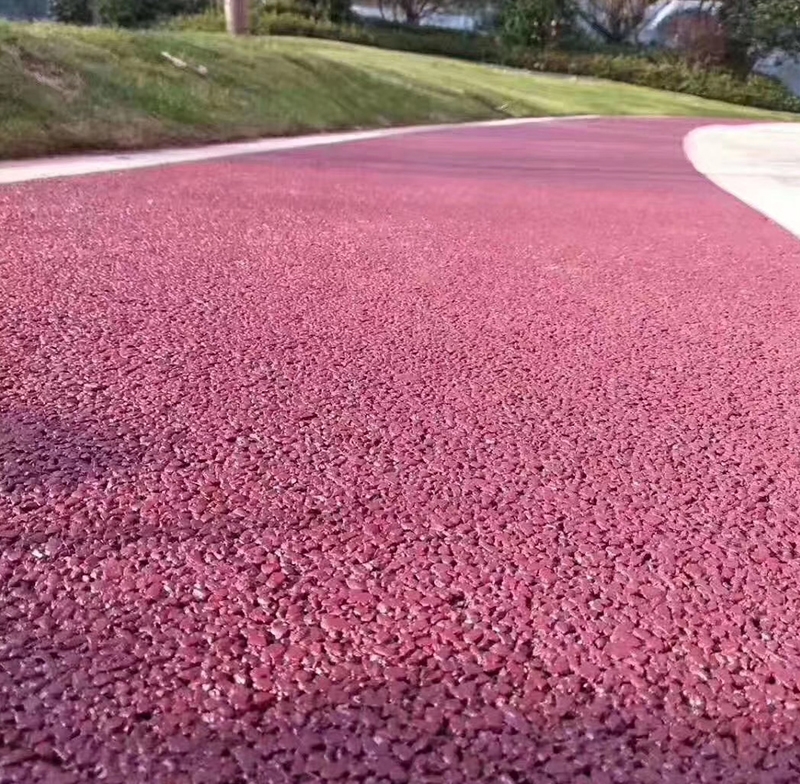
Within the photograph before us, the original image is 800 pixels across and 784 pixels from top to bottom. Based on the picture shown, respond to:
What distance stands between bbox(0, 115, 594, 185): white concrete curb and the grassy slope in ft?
1.61

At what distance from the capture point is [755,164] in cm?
1659

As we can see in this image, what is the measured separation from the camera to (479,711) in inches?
83.4

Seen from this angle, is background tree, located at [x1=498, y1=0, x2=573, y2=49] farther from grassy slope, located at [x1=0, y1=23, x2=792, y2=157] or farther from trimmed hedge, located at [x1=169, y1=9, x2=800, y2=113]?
grassy slope, located at [x1=0, y1=23, x2=792, y2=157]

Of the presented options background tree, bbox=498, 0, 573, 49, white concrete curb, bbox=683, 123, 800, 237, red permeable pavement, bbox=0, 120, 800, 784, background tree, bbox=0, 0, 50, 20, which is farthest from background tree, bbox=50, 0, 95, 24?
red permeable pavement, bbox=0, 120, 800, 784

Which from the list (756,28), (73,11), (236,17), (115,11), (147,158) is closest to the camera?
(147,158)

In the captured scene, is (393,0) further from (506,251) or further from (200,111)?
(506,251)

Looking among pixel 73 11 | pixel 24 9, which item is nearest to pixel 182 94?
pixel 73 11

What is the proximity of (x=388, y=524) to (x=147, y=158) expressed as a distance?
9.72 meters

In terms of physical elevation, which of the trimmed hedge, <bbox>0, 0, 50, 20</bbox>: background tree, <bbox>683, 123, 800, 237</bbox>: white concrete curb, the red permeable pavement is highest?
the red permeable pavement

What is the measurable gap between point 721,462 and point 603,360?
122 centimetres

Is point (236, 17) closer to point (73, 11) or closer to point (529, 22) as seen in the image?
point (73, 11)

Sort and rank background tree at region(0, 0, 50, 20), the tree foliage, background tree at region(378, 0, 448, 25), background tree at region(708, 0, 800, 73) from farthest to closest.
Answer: background tree at region(378, 0, 448, 25)
background tree at region(708, 0, 800, 73)
background tree at region(0, 0, 50, 20)
the tree foliage

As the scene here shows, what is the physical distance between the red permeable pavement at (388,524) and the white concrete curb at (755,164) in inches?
213

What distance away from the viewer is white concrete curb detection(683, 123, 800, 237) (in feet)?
37.0
